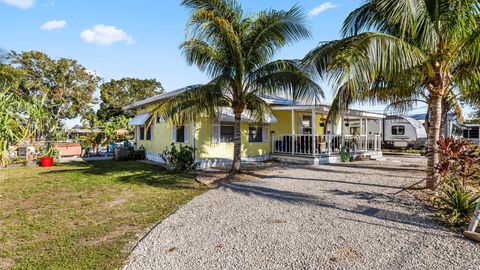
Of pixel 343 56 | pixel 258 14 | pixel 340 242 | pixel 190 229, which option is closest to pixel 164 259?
pixel 190 229

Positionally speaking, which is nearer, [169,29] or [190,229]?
[190,229]

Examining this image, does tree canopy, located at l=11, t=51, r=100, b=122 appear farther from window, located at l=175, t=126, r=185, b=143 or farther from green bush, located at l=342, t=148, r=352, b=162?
green bush, located at l=342, t=148, r=352, b=162

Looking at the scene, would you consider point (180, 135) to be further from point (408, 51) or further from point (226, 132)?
point (408, 51)

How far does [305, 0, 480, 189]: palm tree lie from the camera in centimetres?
587

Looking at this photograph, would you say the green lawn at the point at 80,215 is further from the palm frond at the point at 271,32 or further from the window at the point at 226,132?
the palm frond at the point at 271,32

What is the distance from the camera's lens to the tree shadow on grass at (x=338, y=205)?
5.21 metres

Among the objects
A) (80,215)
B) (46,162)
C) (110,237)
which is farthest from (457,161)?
(46,162)

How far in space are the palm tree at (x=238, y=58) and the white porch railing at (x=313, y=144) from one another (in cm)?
492

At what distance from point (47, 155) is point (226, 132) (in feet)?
37.3

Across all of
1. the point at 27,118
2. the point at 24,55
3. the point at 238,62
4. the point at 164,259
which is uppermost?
the point at 24,55

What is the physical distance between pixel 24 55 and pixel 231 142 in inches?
1002

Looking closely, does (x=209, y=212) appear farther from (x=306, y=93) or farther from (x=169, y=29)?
(x=169, y=29)

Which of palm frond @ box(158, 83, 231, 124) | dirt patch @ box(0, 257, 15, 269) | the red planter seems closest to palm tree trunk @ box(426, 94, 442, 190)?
palm frond @ box(158, 83, 231, 124)

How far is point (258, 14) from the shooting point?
31.4 feet
